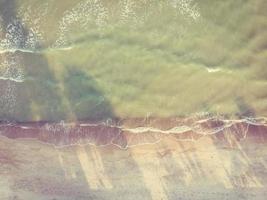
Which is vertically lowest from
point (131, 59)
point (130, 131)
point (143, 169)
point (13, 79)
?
point (143, 169)

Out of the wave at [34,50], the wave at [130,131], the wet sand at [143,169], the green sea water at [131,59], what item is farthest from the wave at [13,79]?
the wet sand at [143,169]

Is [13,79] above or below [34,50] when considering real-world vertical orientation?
below

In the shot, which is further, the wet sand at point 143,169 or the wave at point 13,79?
the wave at point 13,79

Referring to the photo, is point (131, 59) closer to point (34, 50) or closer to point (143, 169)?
point (34, 50)

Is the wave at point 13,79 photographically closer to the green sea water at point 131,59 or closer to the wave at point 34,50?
the green sea water at point 131,59

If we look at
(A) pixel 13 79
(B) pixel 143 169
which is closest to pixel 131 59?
(B) pixel 143 169

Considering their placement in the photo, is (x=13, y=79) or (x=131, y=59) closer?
(x=131, y=59)

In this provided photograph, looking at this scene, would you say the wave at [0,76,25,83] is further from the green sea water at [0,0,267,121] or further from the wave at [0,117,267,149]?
the wave at [0,117,267,149]
